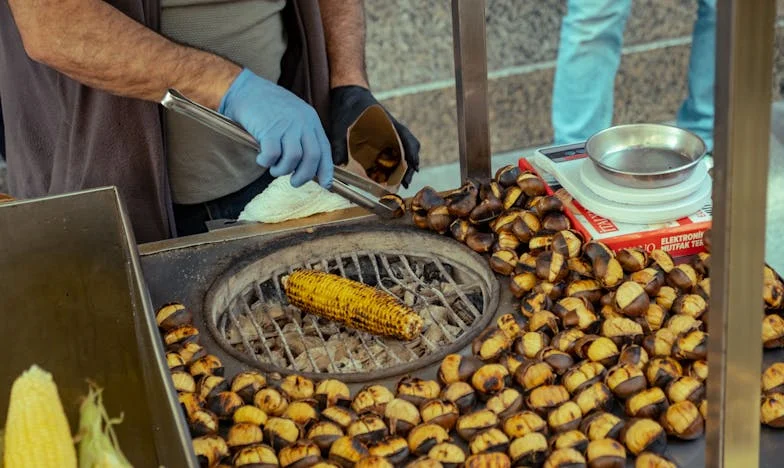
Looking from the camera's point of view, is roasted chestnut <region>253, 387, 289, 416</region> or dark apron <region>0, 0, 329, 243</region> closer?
roasted chestnut <region>253, 387, 289, 416</region>

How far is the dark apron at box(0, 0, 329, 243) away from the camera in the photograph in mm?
2490

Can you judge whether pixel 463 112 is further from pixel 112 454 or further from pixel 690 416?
pixel 112 454

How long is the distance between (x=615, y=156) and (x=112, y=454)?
1382 mm

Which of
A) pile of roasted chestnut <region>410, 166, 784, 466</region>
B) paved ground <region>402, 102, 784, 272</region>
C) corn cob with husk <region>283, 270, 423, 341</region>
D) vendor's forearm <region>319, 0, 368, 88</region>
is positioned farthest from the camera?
paved ground <region>402, 102, 784, 272</region>

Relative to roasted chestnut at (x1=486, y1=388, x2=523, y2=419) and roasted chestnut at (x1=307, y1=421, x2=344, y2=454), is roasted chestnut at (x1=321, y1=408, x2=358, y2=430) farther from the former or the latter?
roasted chestnut at (x1=486, y1=388, x2=523, y2=419)

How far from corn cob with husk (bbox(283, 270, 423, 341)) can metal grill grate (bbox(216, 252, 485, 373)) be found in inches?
1.7

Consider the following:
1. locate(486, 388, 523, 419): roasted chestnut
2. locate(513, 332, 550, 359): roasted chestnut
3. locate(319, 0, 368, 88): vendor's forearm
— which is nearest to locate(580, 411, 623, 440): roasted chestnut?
locate(486, 388, 523, 419): roasted chestnut

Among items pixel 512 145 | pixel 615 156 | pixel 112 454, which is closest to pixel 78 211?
pixel 112 454

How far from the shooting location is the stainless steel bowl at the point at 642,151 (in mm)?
2070

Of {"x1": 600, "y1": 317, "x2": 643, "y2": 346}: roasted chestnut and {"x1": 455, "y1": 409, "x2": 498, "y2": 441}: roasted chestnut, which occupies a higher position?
{"x1": 600, "y1": 317, "x2": 643, "y2": 346}: roasted chestnut

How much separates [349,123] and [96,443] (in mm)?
1490

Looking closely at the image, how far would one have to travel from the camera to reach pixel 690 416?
147cm

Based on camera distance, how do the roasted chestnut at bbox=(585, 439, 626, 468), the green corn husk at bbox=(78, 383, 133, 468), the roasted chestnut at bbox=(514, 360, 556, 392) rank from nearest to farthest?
the green corn husk at bbox=(78, 383, 133, 468), the roasted chestnut at bbox=(585, 439, 626, 468), the roasted chestnut at bbox=(514, 360, 556, 392)

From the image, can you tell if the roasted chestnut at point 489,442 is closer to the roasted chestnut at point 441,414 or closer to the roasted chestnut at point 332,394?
the roasted chestnut at point 441,414
